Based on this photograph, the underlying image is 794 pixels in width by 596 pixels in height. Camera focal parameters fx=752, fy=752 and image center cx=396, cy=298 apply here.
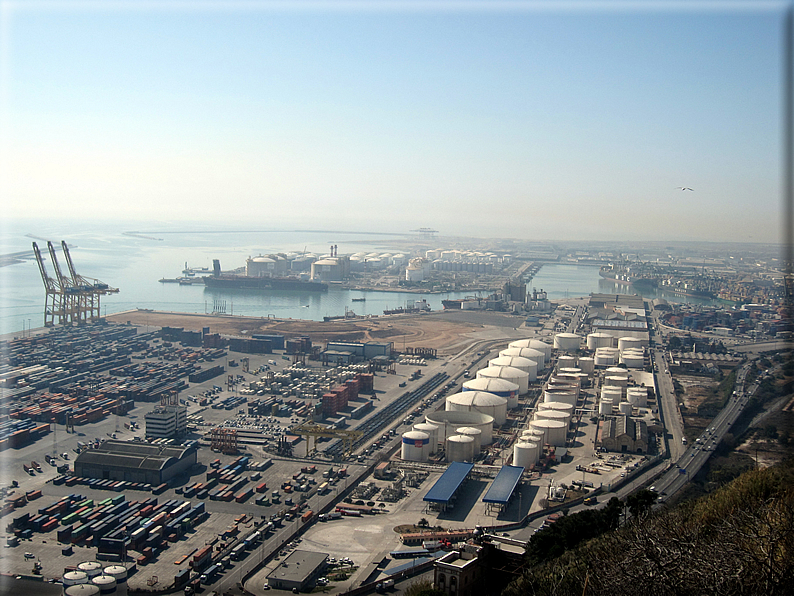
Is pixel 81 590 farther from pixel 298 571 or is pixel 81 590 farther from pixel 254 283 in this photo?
pixel 254 283

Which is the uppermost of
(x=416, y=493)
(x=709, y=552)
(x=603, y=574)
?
(x=709, y=552)

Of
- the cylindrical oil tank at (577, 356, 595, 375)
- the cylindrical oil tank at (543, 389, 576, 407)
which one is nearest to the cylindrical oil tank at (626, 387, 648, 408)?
the cylindrical oil tank at (543, 389, 576, 407)

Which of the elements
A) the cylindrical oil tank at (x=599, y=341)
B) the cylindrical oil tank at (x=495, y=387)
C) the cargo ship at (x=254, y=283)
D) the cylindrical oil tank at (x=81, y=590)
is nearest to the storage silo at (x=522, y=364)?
the cylindrical oil tank at (x=495, y=387)

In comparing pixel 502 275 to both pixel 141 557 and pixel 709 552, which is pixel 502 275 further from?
pixel 709 552

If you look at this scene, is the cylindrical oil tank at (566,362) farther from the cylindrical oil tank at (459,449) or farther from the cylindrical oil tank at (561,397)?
the cylindrical oil tank at (459,449)

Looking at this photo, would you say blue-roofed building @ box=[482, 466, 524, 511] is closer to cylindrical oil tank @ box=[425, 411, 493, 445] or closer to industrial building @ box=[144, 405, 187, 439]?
cylindrical oil tank @ box=[425, 411, 493, 445]

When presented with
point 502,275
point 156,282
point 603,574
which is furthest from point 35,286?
point 603,574
